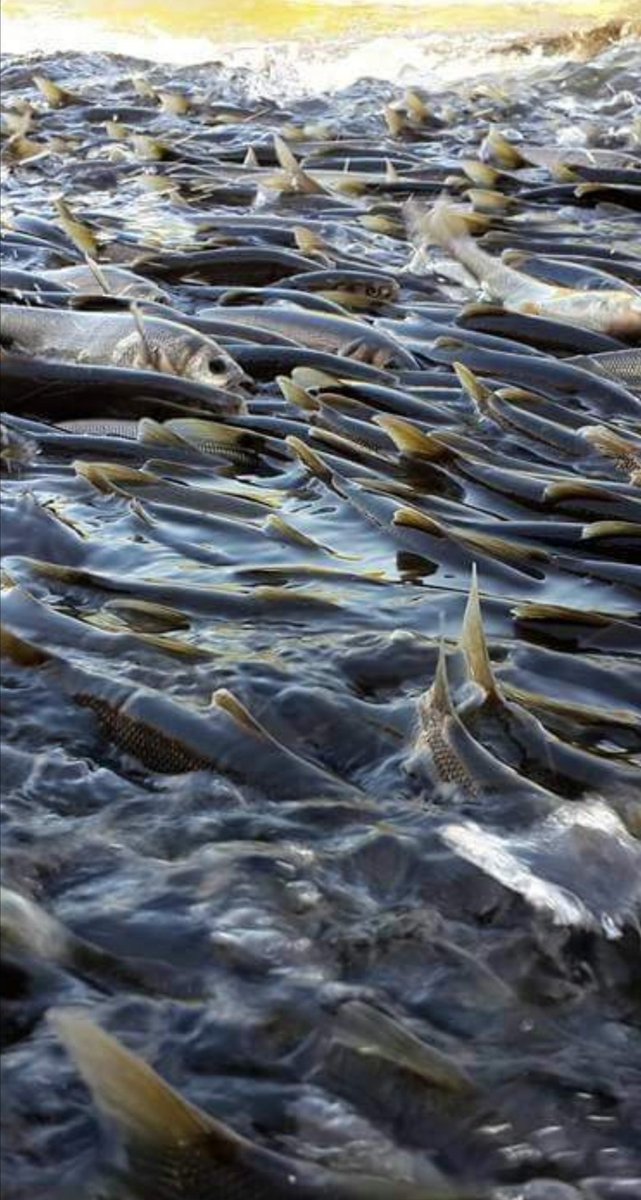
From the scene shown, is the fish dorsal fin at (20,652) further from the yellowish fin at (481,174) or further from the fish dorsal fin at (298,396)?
the yellowish fin at (481,174)

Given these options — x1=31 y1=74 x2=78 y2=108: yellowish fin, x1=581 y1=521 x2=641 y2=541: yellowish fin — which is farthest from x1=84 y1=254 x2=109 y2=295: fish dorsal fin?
x1=31 y1=74 x2=78 y2=108: yellowish fin

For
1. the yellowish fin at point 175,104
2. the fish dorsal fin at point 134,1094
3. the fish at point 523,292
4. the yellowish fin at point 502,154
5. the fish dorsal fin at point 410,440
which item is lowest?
the yellowish fin at point 175,104

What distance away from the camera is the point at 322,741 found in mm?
3193

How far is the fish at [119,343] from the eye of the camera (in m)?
5.66

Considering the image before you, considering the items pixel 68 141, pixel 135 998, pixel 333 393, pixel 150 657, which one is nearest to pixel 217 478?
pixel 333 393

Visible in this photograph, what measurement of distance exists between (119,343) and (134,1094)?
464cm

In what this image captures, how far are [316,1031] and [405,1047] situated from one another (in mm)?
220

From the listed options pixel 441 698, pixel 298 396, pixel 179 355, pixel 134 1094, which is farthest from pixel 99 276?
pixel 134 1094

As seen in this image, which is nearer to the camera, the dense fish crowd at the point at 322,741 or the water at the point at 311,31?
the dense fish crowd at the point at 322,741

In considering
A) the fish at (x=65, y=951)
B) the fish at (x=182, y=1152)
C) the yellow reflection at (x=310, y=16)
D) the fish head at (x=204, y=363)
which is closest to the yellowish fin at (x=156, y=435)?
the fish head at (x=204, y=363)

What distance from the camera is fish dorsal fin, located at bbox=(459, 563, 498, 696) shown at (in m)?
2.65

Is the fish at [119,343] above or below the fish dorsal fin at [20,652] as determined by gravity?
below

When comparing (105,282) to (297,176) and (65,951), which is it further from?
(65,951)

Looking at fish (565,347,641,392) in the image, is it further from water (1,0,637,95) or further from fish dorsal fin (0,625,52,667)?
water (1,0,637,95)
